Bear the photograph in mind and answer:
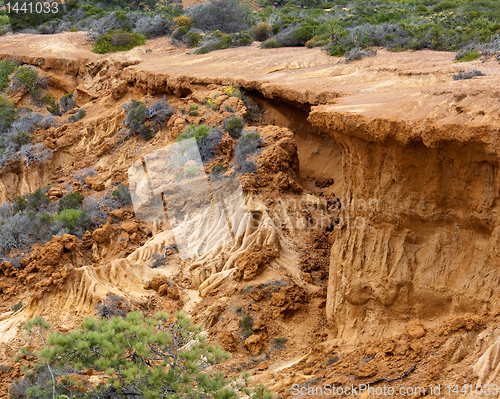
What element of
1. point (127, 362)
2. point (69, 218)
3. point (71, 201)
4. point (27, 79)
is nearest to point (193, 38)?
point (27, 79)

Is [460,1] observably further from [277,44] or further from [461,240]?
[461,240]

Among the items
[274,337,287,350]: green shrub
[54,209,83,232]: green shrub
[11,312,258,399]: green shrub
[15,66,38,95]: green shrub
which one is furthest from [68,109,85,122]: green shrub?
[11,312,258,399]: green shrub

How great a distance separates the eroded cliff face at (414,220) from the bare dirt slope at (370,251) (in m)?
0.01

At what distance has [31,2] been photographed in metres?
26.3

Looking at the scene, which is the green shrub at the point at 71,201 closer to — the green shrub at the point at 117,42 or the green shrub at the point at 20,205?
the green shrub at the point at 20,205

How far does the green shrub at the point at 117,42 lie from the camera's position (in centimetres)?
2031

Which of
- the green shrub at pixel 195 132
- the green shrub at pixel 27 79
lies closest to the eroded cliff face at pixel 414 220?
the green shrub at pixel 195 132

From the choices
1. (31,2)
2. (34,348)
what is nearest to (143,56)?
(31,2)

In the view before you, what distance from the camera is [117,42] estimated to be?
2058 cm

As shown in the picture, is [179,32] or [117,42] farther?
[179,32]

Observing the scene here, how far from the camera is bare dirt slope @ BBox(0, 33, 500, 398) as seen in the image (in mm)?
5125

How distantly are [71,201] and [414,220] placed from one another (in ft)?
29.5

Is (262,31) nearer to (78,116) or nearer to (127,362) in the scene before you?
(78,116)

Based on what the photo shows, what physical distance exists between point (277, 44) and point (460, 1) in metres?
10.4
